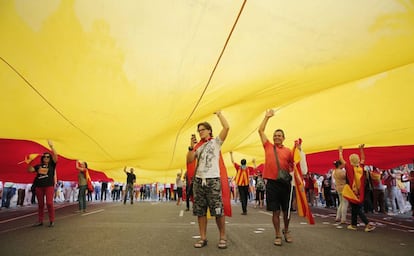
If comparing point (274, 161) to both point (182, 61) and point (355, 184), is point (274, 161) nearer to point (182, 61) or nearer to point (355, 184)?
point (182, 61)

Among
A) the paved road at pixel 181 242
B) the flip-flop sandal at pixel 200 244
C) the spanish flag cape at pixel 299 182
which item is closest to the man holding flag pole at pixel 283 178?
the spanish flag cape at pixel 299 182

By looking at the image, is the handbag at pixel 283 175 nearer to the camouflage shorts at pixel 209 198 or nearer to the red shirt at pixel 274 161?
the red shirt at pixel 274 161

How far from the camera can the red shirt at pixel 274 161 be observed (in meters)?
4.69

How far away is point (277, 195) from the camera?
4.65m

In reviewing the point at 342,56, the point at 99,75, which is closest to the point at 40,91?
the point at 99,75

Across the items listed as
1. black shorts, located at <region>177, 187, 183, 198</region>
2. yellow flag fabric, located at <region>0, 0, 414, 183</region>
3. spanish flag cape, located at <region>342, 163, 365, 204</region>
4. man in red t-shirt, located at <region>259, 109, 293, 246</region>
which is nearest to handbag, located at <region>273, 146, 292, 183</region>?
man in red t-shirt, located at <region>259, 109, 293, 246</region>

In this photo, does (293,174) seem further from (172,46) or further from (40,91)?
(40,91)

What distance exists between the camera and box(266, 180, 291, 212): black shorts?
462 cm

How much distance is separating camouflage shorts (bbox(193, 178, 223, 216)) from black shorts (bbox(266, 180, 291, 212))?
36.5 inches

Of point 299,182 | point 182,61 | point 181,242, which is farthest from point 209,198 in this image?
point 182,61

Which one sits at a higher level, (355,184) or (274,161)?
(274,161)

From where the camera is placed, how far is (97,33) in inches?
152

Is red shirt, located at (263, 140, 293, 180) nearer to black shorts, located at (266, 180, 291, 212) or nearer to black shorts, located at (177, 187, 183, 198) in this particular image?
black shorts, located at (266, 180, 291, 212)

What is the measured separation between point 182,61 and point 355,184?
4909 mm
